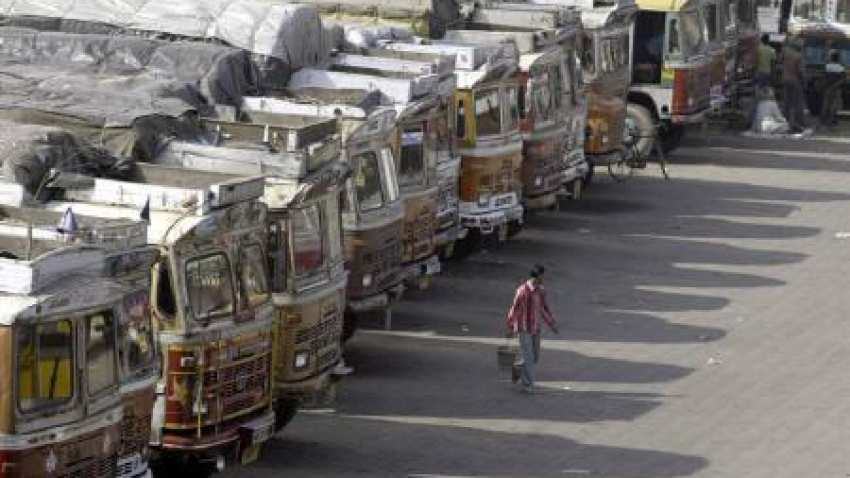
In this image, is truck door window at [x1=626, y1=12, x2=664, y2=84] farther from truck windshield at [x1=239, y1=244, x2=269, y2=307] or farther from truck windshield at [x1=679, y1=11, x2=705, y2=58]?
truck windshield at [x1=239, y1=244, x2=269, y2=307]

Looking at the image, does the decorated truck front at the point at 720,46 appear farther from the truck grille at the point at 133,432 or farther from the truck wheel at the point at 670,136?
the truck grille at the point at 133,432

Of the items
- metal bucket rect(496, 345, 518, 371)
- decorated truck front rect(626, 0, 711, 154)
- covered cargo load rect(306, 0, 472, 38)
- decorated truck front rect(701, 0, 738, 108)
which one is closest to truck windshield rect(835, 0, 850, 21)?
decorated truck front rect(701, 0, 738, 108)

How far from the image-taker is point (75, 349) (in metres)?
16.5

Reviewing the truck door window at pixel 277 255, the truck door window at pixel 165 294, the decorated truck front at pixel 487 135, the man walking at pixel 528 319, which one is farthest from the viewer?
the decorated truck front at pixel 487 135

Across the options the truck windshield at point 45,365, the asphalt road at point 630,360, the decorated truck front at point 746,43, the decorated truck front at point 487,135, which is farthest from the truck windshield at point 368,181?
the decorated truck front at point 746,43

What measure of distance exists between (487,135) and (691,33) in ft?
33.5

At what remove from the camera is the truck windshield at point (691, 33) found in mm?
37781

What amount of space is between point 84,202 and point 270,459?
3.09 m

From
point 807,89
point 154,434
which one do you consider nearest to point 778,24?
point 807,89

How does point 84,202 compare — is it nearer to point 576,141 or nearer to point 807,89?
point 576,141

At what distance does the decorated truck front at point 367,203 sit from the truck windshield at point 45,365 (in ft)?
22.7

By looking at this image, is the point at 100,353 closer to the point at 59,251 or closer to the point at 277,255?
the point at 59,251

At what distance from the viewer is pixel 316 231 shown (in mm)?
21062

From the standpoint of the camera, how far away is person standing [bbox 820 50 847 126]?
137ft
